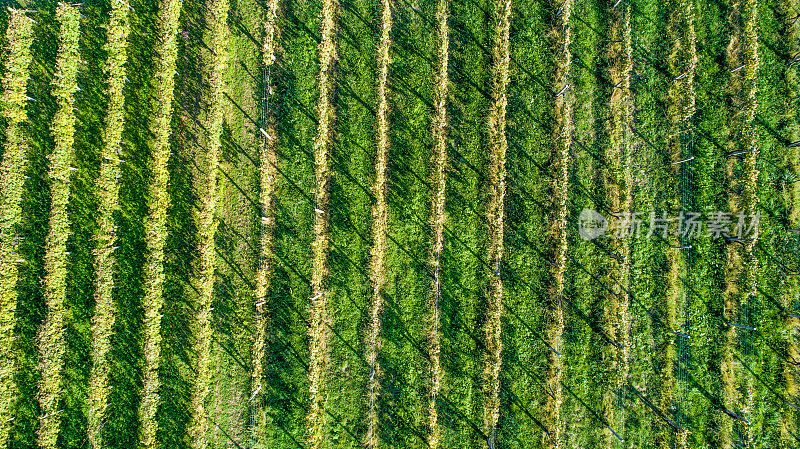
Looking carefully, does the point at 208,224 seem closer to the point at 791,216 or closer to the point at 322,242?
the point at 322,242

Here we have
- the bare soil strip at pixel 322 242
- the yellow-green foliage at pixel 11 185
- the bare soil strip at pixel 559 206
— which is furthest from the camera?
the bare soil strip at pixel 559 206

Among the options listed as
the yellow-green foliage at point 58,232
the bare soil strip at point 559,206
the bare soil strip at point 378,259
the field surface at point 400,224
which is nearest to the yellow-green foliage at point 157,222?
the field surface at point 400,224

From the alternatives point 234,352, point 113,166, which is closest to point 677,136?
point 234,352

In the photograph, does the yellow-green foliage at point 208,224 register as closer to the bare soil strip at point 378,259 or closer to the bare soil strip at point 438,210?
the bare soil strip at point 378,259

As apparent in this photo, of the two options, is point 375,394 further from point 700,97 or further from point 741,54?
point 741,54

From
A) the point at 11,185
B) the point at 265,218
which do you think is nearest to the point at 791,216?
the point at 265,218

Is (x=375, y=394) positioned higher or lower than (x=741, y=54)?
lower

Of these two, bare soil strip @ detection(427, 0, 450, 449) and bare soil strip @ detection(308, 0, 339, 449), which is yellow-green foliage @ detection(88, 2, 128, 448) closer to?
bare soil strip @ detection(308, 0, 339, 449)
